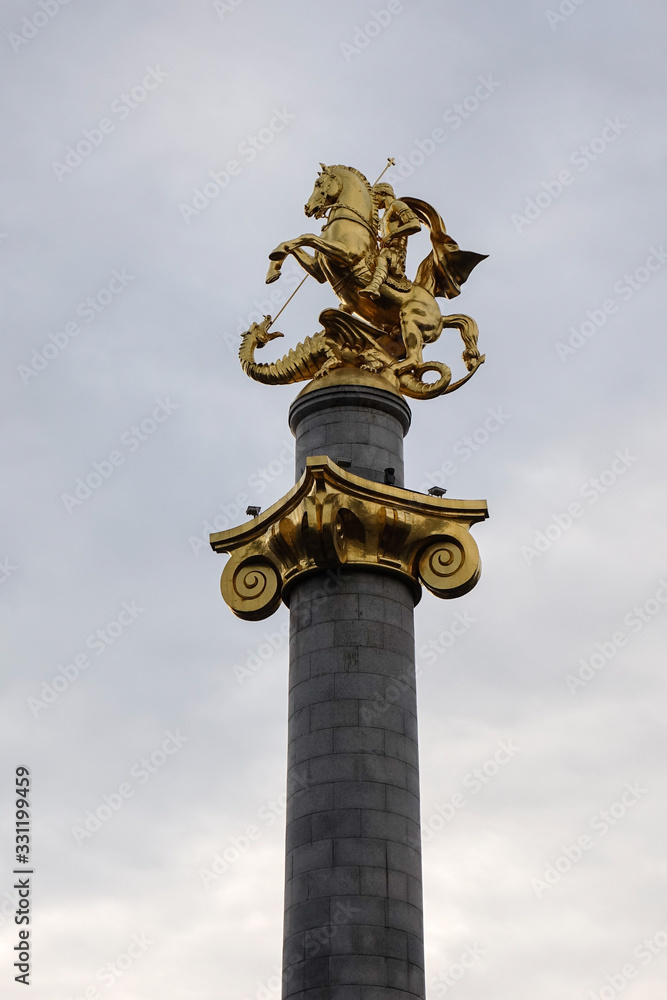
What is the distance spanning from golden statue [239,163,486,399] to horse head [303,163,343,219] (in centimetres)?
2

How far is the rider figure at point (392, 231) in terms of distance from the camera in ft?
98.1

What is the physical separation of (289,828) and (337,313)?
10.8 m

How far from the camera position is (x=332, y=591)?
2533cm

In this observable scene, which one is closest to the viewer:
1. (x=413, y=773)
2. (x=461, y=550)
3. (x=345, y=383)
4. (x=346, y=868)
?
(x=346, y=868)

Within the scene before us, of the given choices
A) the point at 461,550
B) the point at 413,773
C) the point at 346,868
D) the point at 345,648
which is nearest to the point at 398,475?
the point at 461,550

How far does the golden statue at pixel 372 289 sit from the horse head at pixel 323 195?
22 mm

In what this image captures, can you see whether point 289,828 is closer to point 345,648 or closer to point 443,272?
point 345,648

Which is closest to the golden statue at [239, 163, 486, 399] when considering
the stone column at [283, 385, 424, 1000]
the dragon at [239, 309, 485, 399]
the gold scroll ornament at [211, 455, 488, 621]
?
the dragon at [239, 309, 485, 399]

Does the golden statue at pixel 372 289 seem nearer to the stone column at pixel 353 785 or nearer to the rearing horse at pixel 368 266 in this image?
the rearing horse at pixel 368 266

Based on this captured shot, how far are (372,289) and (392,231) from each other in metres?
2.09

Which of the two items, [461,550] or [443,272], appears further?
[443,272]

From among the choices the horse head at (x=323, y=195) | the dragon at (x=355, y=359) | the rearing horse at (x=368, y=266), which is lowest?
the dragon at (x=355, y=359)

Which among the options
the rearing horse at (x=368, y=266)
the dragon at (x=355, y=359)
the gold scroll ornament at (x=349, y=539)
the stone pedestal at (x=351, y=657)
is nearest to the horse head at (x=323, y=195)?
the rearing horse at (x=368, y=266)

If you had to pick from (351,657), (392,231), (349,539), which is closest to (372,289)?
(392,231)
